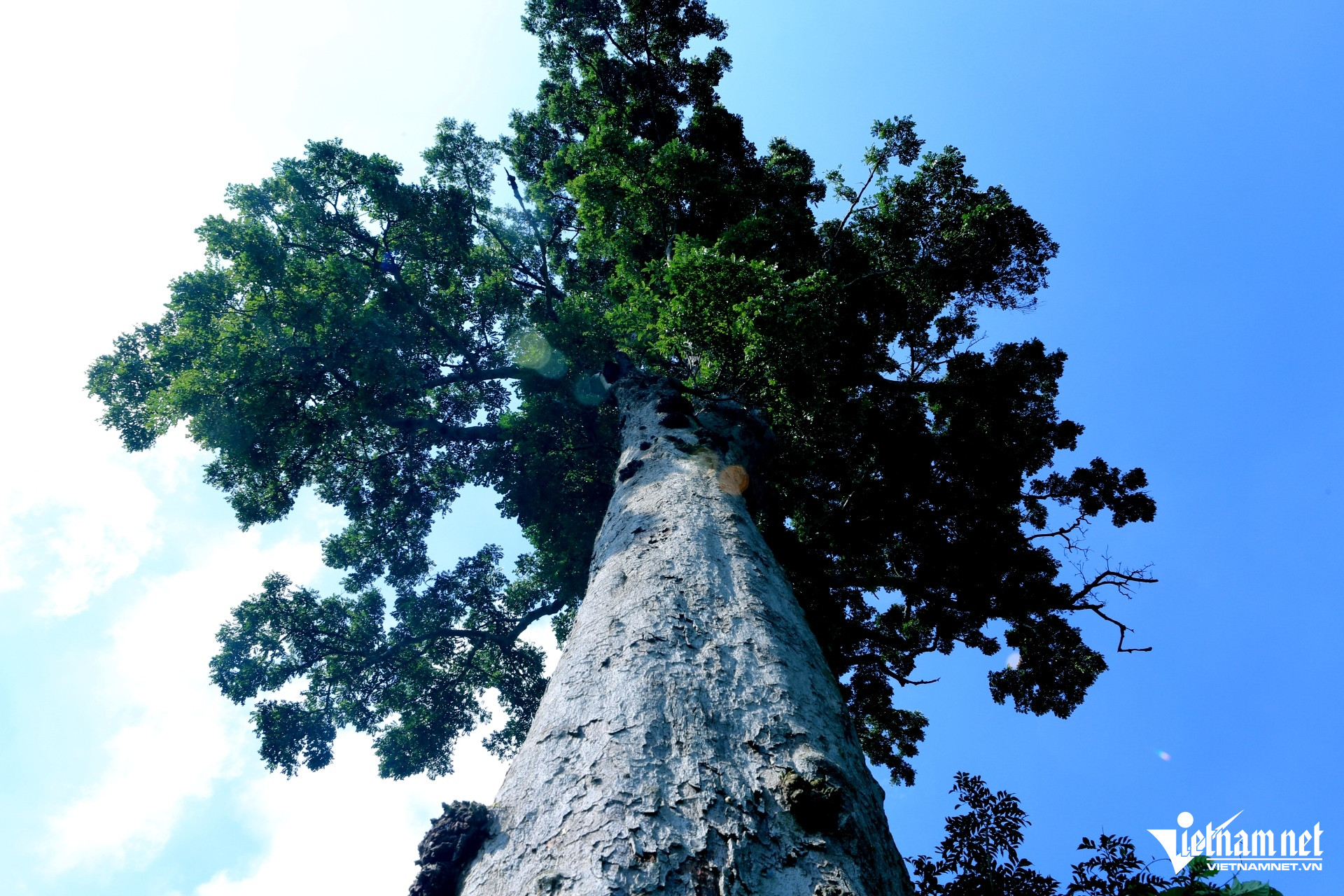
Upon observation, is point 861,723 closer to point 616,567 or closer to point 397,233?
point 616,567

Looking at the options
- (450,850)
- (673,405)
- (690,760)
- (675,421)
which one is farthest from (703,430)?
(450,850)

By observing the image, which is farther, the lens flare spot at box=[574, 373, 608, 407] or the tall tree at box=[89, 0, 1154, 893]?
the lens flare spot at box=[574, 373, 608, 407]

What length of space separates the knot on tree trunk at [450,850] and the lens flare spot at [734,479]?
301 cm

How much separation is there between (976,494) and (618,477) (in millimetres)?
5803

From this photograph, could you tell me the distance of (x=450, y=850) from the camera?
6.88 feet

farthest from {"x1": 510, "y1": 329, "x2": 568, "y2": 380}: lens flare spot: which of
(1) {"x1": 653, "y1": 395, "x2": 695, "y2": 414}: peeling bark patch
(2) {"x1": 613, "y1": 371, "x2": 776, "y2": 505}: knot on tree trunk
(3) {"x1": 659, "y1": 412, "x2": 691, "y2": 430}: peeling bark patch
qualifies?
(3) {"x1": 659, "y1": 412, "x2": 691, "y2": 430}: peeling bark patch

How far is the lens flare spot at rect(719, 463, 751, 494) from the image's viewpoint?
4949 millimetres

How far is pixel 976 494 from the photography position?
893cm

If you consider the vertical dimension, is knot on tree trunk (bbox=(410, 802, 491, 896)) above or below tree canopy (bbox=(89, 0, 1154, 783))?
below

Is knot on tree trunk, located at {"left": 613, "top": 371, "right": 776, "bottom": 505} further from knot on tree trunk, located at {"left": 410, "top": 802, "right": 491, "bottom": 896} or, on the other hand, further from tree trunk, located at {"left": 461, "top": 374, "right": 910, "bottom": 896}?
knot on tree trunk, located at {"left": 410, "top": 802, "right": 491, "bottom": 896}

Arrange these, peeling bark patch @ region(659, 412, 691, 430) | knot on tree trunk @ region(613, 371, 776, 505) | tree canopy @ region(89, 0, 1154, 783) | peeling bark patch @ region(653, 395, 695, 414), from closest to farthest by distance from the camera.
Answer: knot on tree trunk @ region(613, 371, 776, 505), peeling bark patch @ region(659, 412, 691, 430), peeling bark patch @ region(653, 395, 695, 414), tree canopy @ region(89, 0, 1154, 783)

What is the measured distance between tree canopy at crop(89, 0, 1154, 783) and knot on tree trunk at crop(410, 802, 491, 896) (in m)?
4.99

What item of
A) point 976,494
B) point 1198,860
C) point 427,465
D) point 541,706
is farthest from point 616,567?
point 427,465

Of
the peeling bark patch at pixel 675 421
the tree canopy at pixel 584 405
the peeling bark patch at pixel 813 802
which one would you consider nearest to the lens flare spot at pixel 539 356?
the tree canopy at pixel 584 405
